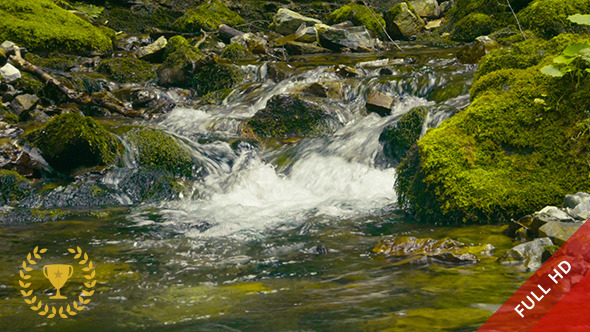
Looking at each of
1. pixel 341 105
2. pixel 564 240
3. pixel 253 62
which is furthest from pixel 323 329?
pixel 253 62

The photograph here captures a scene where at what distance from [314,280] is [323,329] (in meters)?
1.07

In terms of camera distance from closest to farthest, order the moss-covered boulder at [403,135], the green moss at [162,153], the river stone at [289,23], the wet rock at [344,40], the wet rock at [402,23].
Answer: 1. the moss-covered boulder at [403,135]
2. the green moss at [162,153]
3. the wet rock at [344,40]
4. the wet rock at [402,23]
5. the river stone at [289,23]

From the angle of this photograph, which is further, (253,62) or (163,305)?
(253,62)

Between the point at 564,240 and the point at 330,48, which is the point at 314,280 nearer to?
the point at 564,240

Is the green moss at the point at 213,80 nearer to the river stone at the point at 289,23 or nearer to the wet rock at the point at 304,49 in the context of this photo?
the wet rock at the point at 304,49

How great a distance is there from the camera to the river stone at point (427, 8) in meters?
23.1

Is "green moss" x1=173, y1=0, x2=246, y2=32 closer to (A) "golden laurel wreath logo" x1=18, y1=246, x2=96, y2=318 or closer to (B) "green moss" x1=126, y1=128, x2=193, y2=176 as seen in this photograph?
(B) "green moss" x1=126, y1=128, x2=193, y2=176

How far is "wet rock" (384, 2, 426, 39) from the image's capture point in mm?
19734

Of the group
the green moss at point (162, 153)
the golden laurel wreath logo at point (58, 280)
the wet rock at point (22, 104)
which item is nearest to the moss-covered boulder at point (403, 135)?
the green moss at point (162, 153)

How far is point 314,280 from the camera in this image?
343cm

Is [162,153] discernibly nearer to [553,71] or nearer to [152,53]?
[553,71]

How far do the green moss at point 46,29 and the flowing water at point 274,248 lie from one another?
6783mm

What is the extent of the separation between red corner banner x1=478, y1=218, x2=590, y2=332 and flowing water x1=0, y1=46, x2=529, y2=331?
4.3 inches

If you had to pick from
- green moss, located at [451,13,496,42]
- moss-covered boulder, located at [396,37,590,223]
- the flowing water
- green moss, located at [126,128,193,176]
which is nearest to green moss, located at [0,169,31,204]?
the flowing water
